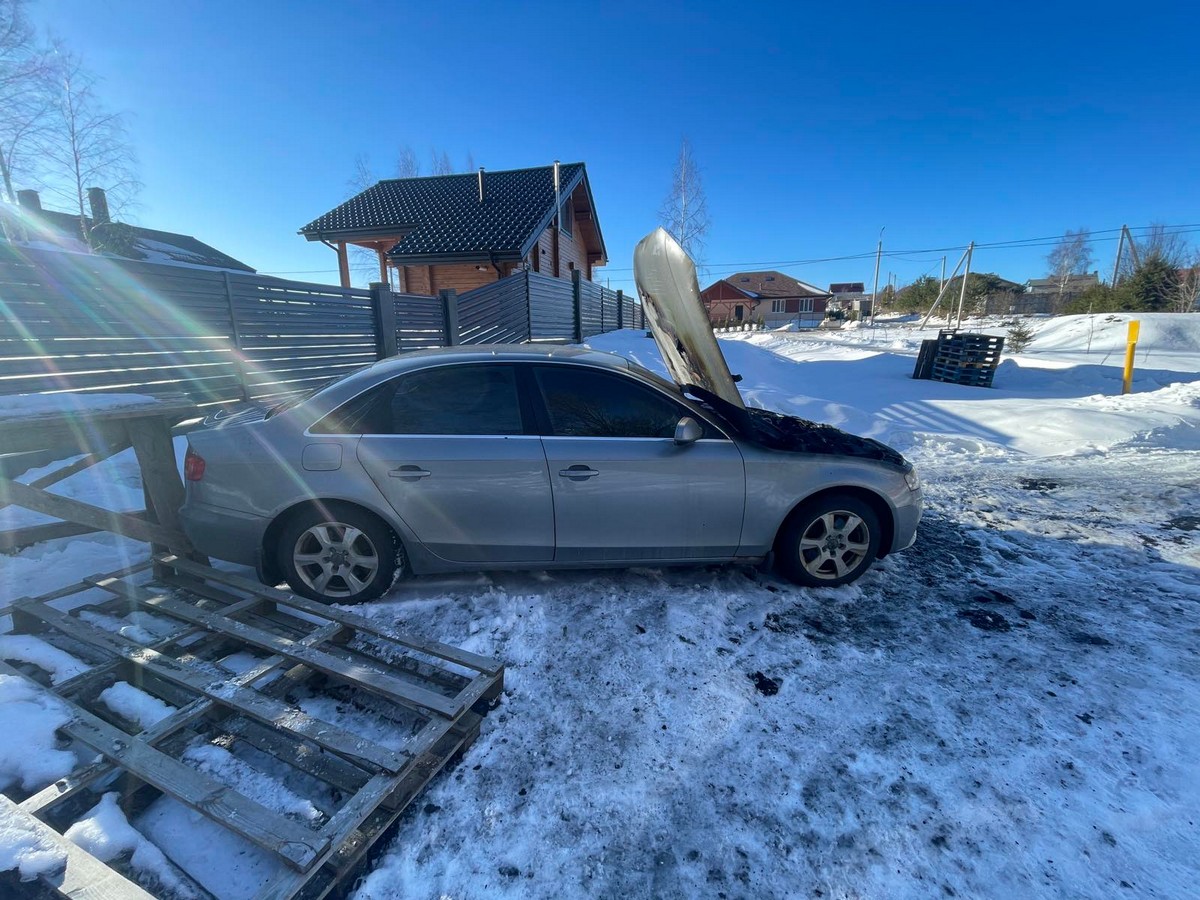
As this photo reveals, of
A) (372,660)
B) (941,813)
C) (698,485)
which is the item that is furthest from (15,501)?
(941,813)

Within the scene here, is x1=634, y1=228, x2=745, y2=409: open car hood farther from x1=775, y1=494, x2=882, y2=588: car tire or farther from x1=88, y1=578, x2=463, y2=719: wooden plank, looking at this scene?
x1=88, y1=578, x2=463, y2=719: wooden plank

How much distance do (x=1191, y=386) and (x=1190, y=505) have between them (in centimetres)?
677

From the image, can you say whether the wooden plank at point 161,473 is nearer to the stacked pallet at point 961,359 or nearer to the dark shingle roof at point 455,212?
the dark shingle roof at point 455,212

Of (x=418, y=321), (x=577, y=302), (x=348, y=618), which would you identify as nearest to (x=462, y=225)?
(x=577, y=302)

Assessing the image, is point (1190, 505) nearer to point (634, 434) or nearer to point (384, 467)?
point (634, 434)

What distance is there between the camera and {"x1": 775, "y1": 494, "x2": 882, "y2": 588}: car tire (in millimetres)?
3215

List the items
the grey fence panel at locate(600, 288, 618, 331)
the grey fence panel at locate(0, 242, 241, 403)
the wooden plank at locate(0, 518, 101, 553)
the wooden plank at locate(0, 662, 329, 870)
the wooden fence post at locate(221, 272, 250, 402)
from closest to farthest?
the wooden plank at locate(0, 662, 329, 870)
the wooden plank at locate(0, 518, 101, 553)
the grey fence panel at locate(0, 242, 241, 403)
the wooden fence post at locate(221, 272, 250, 402)
the grey fence panel at locate(600, 288, 618, 331)

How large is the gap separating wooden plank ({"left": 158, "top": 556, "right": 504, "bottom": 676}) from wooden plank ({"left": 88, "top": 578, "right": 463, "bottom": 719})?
0.59 ft

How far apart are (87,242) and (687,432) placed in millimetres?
23998

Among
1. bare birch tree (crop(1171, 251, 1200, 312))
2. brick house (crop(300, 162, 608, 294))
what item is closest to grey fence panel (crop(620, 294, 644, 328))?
brick house (crop(300, 162, 608, 294))

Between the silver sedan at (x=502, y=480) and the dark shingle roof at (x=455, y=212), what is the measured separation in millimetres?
11815

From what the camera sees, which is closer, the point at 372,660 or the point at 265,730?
the point at 265,730

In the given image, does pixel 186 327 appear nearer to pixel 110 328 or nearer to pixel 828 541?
pixel 110 328

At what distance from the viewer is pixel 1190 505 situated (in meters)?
4.71
